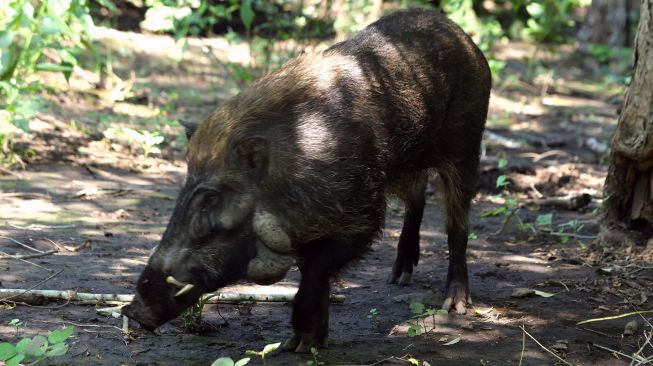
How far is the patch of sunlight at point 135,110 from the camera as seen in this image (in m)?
8.73

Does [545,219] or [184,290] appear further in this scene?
[545,219]

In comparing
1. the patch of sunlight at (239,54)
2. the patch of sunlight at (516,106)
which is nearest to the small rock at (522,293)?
the patch of sunlight at (516,106)

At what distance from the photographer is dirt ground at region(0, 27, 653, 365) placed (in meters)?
4.19

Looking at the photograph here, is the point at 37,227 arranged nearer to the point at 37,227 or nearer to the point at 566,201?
the point at 37,227

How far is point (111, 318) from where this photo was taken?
14.4 ft

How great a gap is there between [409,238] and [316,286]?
1438 mm

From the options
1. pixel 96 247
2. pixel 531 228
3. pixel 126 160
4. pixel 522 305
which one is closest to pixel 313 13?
pixel 126 160

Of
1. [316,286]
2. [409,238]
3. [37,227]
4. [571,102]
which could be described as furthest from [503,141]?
[316,286]

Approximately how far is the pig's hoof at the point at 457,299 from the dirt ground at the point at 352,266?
73 mm

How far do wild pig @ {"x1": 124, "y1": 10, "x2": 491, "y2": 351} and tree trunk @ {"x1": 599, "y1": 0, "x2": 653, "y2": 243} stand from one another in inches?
56.8

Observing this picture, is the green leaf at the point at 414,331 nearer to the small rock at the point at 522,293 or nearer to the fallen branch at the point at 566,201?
the small rock at the point at 522,293

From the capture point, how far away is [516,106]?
11086mm

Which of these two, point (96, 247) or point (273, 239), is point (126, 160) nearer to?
point (96, 247)

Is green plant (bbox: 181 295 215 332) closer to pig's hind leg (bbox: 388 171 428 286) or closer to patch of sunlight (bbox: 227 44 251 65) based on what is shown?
pig's hind leg (bbox: 388 171 428 286)
